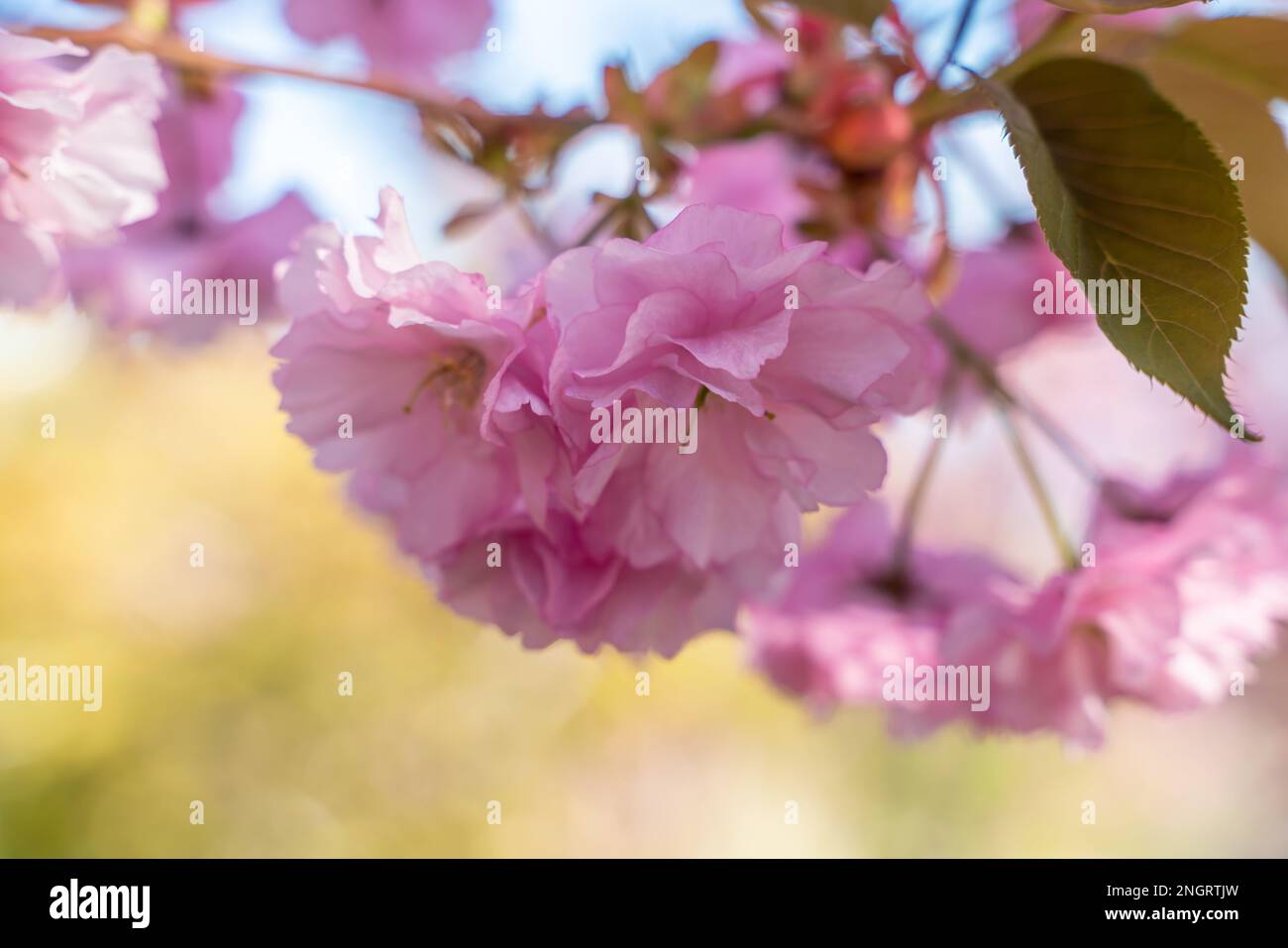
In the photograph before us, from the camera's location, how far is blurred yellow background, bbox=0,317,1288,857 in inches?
111

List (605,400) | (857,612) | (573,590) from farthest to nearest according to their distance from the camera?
(857,612), (573,590), (605,400)

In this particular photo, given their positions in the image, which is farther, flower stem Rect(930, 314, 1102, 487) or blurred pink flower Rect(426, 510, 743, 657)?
flower stem Rect(930, 314, 1102, 487)

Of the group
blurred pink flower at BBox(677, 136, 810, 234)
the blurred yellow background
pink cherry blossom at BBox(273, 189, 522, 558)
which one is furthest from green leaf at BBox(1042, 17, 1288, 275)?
the blurred yellow background

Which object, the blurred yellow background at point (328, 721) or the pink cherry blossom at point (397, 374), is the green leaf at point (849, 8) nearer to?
the pink cherry blossom at point (397, 374)

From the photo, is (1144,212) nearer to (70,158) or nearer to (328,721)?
(70,158)

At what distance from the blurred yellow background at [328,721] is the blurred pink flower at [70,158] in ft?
7.22

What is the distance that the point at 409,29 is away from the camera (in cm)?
104

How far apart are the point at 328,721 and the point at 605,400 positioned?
2943mm

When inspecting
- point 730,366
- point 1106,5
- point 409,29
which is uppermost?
point 409,29

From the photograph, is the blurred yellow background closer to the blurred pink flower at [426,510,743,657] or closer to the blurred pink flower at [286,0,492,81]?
the blurred pink flower at [286,0,492,81]

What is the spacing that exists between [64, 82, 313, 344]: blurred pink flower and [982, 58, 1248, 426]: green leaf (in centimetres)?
69

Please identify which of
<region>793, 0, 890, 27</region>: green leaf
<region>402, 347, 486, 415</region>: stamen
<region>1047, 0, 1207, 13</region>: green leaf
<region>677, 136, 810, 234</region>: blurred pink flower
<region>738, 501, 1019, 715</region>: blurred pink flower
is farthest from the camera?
<region>677, 136, 810, 234</region>: blurred pink flower

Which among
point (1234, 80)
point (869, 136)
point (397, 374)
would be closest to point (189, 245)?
point (397, 374)
